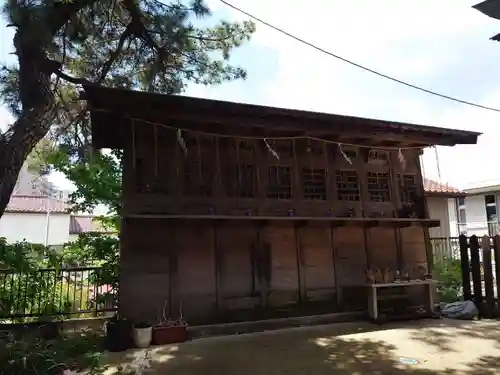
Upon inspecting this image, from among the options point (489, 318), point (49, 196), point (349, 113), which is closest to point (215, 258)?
point (349, 113)

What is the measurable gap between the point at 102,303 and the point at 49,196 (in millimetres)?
13114

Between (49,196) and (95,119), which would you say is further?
(49,196)

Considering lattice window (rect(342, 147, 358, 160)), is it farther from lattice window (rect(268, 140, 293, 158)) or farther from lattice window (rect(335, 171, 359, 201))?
lattice window (rect(268, 140, 293, 158))

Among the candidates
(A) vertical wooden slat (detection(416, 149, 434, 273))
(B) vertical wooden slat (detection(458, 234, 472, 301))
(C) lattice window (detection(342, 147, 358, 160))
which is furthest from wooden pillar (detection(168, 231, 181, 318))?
(B) vertical wooden slat (detection(458, 234, 472, 301))

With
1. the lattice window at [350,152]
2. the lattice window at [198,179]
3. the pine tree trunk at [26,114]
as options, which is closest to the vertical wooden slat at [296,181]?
the lattice window at [350,152]

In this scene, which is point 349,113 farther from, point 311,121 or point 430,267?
point 430,267

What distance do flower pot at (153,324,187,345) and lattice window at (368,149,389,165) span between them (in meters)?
5.04

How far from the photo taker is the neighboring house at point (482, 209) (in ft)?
51.5

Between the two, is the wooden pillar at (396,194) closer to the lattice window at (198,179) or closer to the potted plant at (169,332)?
the lattice window at (198,179)

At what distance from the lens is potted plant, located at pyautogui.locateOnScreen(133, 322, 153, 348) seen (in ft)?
17.6

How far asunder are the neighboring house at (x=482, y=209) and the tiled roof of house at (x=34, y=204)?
1855 cm

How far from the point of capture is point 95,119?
20.6ft

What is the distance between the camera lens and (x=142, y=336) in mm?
5387

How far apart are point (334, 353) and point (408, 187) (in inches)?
179
